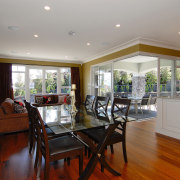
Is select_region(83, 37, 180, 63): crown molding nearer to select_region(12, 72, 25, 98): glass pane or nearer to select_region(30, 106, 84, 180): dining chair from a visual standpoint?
select_region(30, 106, 84, 180): dining chair

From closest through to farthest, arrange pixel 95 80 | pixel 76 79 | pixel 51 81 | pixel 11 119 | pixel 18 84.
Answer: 1. pixel 11 119
2. pixel 18 84
3. pixel 95 80
4. pixel 51 81
5. pixel 76 79

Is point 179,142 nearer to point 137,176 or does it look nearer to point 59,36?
point 137,176

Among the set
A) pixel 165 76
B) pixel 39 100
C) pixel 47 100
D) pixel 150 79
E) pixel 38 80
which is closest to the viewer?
pixel 165 76

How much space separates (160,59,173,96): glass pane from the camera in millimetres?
4918

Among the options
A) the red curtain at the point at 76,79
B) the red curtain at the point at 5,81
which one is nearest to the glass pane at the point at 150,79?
the red curtain at the point at 76,79

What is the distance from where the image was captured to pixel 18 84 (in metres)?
6.62

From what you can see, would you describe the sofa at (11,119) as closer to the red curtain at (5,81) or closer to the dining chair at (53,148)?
the dining chair at (53,148)

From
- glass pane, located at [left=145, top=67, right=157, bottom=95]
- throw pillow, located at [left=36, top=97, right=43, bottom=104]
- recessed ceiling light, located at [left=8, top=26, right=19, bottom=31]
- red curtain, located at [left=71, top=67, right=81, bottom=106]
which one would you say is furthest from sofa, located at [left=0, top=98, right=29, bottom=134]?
glass pane, located at [left=145, top=67, right=157, bottom=95]

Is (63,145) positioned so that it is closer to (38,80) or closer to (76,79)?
(38,80)

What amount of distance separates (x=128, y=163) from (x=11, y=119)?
2.89 m

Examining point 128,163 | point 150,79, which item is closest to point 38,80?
point 128,163

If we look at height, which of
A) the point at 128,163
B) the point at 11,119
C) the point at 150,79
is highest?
the point at 150,79

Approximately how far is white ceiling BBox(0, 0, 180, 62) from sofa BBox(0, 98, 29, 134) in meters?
1.95

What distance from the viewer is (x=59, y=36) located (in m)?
3.94
